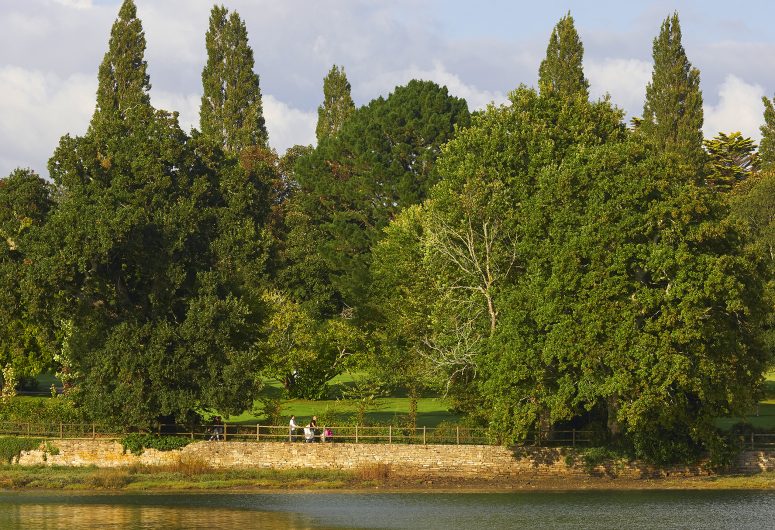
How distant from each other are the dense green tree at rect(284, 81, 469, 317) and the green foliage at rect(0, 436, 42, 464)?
111ft

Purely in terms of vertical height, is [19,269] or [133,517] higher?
[19,269]

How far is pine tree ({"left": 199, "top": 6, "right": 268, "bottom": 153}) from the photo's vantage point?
111250 mm

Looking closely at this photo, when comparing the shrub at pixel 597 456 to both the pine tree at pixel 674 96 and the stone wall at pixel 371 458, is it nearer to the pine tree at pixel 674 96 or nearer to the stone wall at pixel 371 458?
the stone wall at pixel 371 458

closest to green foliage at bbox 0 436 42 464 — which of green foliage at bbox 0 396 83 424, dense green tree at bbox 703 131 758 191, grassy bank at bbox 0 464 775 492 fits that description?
grassy bank at bbox 0 464 775 492

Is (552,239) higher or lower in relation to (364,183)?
lower

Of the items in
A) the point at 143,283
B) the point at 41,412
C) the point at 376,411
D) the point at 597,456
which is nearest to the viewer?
the point at 597,456

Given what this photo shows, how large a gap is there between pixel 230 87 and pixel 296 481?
62943 mm

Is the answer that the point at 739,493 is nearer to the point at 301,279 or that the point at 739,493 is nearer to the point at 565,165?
the point at 565,165

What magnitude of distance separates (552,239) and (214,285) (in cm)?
1596

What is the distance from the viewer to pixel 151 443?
5759 cm

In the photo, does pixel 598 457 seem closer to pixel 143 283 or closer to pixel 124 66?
pixel 143 283

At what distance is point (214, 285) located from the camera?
57250mm

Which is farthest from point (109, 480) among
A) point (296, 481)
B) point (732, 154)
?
point (732, 154)

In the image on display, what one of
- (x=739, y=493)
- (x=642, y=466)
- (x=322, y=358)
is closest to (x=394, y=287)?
(x=322, y=358)
